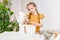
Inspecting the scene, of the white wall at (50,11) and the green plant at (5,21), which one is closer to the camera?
the green plant at (5,21)

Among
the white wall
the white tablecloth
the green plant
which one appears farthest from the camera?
the white wall

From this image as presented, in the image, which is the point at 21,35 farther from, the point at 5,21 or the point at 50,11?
the point at 50,11

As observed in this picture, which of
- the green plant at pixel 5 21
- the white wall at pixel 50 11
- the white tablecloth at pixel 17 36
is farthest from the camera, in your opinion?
the white wall at pixel 50 11

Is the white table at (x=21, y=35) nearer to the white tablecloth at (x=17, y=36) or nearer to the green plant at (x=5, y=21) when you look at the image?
the white tablecloth at (x=17, y=36)

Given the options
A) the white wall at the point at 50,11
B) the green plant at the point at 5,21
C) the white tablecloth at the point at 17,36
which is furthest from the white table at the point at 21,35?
the white wall at the point at 50,11

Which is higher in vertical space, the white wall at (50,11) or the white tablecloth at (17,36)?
the white wall at (50,11)

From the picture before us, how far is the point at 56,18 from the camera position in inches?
85.7

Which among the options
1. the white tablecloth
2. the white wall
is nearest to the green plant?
the white tablecloth

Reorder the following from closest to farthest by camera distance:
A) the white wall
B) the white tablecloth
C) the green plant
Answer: the white tablecloth → the green plant → the white wall

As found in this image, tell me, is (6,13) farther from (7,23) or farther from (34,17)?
(34,17)

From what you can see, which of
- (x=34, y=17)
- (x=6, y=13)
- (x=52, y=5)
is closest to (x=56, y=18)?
(x=52, y=5)

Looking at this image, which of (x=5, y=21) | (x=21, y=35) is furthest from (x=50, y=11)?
(x=21, y=35)

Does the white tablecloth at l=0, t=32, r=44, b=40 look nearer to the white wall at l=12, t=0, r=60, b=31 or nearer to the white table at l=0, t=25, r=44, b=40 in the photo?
the white table at l=0, t=25, r=44, b=40

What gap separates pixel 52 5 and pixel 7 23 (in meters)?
1.14
